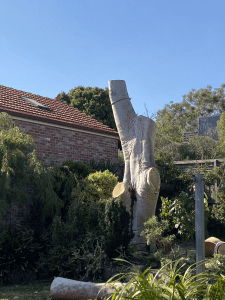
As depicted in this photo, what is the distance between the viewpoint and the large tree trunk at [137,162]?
7434mm

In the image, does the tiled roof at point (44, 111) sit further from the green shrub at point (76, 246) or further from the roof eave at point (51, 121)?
the green shrub at point (76, 246)

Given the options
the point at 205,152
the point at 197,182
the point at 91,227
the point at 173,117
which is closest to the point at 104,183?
the point at 91,227

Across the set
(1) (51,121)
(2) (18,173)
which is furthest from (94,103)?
(2) (18,173)

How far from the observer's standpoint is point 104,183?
9.20 meters

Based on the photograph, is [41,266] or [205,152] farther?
[205,152]

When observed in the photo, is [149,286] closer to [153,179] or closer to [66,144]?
[153,179]

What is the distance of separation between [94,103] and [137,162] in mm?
16672

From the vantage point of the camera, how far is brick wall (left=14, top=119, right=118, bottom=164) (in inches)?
398

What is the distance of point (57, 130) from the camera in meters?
10.8

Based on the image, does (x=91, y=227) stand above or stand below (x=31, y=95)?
below

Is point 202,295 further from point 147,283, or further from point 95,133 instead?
point 95,133

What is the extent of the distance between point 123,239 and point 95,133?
Result: 6.11 metres

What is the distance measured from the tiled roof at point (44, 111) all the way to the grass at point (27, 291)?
16.5 ft

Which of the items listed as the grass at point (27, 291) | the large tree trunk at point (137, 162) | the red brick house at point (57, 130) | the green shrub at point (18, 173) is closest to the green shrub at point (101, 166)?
the red brick house at point (57, 130)
